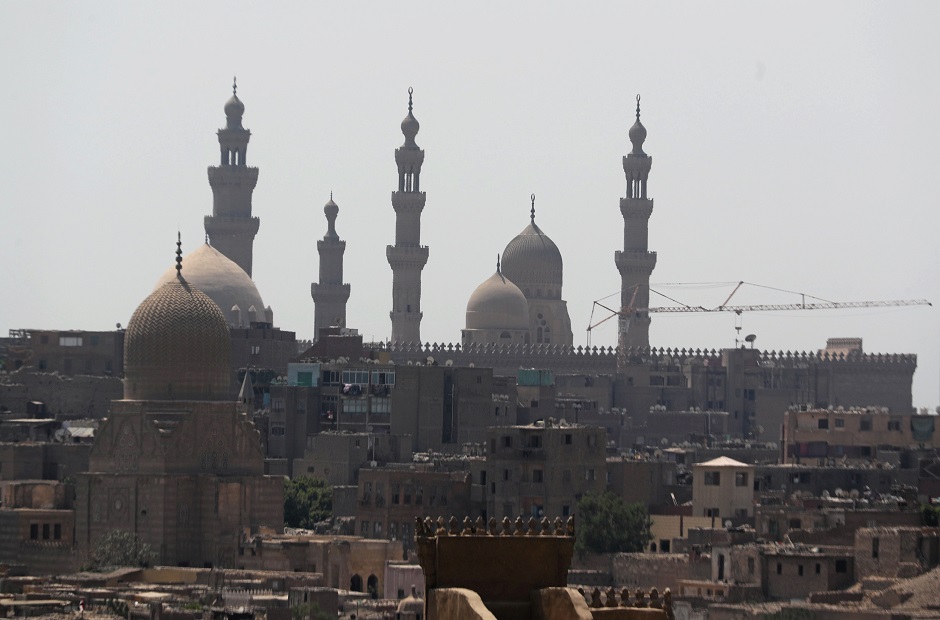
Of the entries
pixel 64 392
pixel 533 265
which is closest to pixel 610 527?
pixel 64 392

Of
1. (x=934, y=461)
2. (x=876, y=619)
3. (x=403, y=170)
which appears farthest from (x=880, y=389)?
(x=876, y=619)

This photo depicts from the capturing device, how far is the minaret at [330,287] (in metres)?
128

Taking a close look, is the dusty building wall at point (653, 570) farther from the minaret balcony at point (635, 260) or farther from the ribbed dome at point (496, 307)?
the minaret balcony at point (635, 260)

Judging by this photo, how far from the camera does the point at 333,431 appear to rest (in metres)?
88.1

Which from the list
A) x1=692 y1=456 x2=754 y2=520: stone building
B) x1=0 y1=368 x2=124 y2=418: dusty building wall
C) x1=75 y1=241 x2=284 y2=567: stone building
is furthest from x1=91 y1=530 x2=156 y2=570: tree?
x1=0 y1=368 x2=124 y2=418: dusty building wall

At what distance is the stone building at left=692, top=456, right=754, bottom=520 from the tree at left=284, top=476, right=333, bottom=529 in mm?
11026

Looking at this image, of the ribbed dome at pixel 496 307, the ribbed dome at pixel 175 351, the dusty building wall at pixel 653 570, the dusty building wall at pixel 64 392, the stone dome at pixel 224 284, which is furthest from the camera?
the ribbed dome at pixel 496 307

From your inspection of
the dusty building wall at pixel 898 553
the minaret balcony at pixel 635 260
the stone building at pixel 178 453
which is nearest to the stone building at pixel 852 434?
the stone building at pixel 178 453

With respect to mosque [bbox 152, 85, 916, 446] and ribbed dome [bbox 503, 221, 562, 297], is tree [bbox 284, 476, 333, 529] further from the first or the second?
ribbed dome [bbox 503, 221, 562, 297]

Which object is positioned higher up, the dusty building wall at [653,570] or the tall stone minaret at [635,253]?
the tall stone minaret at [635,253]

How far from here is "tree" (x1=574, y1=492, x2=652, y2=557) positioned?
2650 inches

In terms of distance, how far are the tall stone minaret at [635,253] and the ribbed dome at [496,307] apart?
7796 mm

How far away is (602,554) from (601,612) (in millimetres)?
50257

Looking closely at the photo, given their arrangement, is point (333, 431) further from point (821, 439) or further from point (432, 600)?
point (432, 600)
